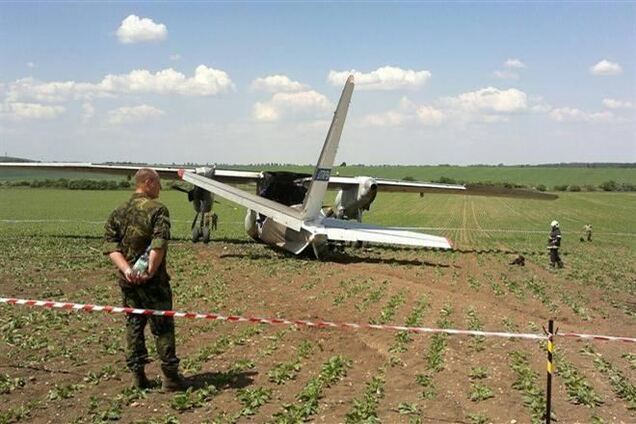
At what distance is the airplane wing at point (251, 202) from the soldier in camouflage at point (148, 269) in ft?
43.7

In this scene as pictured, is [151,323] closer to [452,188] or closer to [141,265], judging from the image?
[141,265]

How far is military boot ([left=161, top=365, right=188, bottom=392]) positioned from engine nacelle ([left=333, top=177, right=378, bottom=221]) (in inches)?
805

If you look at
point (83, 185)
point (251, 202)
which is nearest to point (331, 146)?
point (251, 202)

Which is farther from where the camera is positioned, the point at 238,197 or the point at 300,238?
the point at 300,238

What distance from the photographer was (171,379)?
8.07 meters

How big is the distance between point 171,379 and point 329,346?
3283mm

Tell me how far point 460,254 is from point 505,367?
17.8 metres

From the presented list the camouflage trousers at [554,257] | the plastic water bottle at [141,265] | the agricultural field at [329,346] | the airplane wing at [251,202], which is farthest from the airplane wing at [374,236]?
the plastic water bottle at [141,265]

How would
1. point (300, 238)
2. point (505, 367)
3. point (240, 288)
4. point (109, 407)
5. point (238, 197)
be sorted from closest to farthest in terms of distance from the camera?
point (109, 407)
point (505, 367)
point (240, 288)
point (238, 197)
point (300, 238)

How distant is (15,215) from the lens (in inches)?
1908

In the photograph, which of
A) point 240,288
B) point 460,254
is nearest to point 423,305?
point 240,288

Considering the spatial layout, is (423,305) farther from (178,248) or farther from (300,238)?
(178,248)

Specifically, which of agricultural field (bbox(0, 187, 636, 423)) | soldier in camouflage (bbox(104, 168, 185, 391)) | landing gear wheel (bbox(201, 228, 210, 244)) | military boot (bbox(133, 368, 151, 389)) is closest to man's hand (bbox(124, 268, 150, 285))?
soldier in camouflage (bbox(104, 168, 185, 391))

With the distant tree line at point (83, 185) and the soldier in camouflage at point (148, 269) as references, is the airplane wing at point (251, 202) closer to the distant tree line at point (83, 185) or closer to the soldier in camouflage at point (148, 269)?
the soldier in camouflage at point (148, 269)
